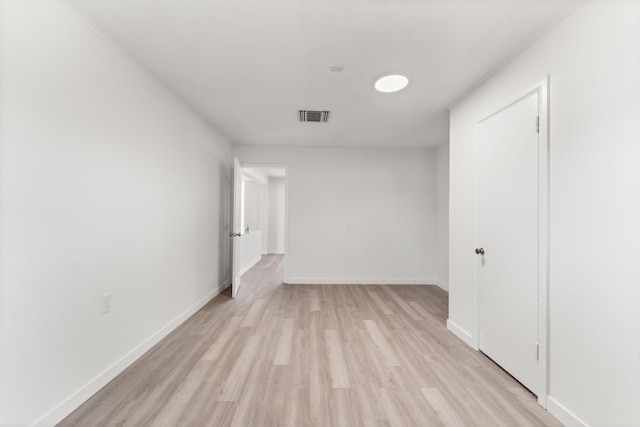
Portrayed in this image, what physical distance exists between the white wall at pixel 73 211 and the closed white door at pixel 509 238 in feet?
9.53

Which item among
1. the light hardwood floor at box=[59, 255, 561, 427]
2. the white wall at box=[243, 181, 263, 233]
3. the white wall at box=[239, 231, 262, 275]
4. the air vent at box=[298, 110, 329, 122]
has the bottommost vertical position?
the light hardwood floor at box=[59, 255, 561, 427]

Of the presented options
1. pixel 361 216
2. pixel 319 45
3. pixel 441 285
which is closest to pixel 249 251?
pixel 361 216

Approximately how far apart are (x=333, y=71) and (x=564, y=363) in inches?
99.5

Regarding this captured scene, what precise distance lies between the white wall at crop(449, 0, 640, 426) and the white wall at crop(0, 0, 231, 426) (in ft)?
9.54

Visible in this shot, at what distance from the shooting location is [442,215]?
14.8ft

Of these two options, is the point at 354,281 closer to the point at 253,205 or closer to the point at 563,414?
the point at 563,414

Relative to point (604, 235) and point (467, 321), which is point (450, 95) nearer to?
point (604, 235)

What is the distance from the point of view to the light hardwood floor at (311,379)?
1.56 meters

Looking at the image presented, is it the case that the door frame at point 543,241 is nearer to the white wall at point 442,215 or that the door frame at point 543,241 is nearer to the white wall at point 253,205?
the white wall at point 442,215

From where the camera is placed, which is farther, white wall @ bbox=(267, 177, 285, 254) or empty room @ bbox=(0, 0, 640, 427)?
white wall @ bbox=(267, 177, 285, 254)

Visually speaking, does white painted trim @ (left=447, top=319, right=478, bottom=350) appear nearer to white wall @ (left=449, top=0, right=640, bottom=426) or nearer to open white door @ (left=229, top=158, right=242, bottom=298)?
white wall @ (left=449, top=0, right=640, bottom=426)

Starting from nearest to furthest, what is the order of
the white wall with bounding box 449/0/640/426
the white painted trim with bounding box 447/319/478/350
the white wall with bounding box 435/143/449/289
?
the white wall with bounding box 449/0/640/426 < the white painted trim with bounding box 447/319/478/350 < the white wall with bounding box 435/143/449/289

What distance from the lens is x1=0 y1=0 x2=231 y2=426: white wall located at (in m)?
1.27

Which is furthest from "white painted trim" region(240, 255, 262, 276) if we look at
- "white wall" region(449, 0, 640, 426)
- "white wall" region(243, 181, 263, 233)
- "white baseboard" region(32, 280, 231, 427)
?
"white wall" region(449, 0, 640, 426)
